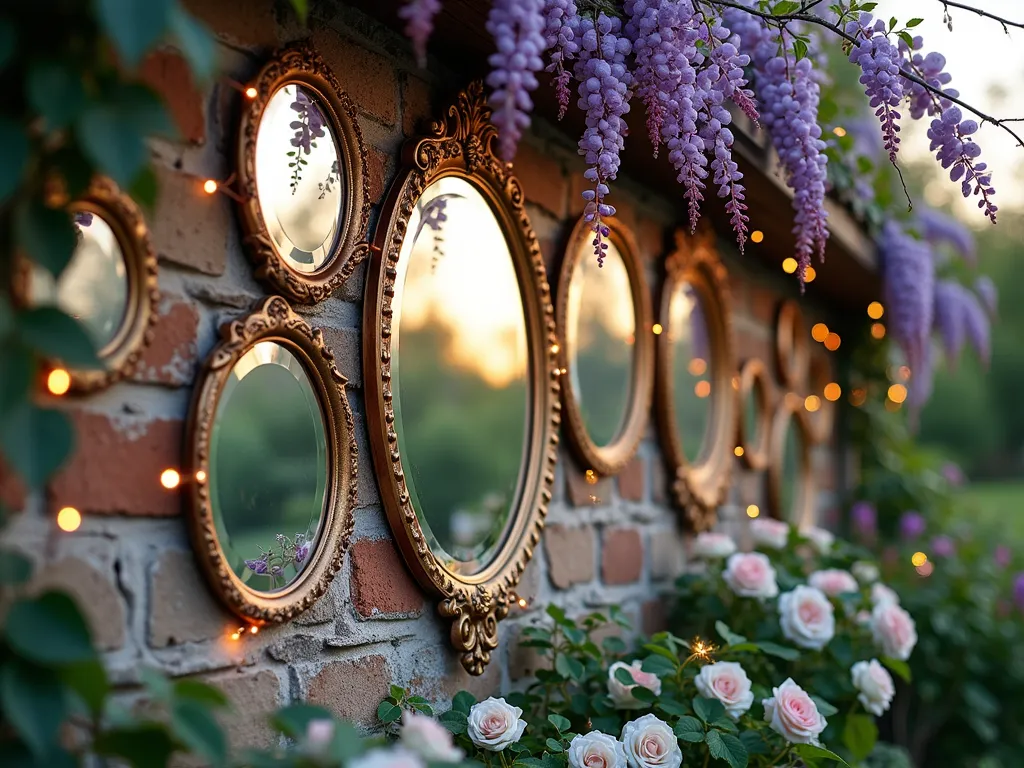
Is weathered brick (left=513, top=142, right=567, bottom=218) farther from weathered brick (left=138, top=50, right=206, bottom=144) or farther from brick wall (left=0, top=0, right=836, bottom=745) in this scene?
weathered brick (left=138, top=50, right=206, bottom=144)

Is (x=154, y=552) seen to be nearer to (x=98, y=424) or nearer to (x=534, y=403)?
(x=98, y=424)

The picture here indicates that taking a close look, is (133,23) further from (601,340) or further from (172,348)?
(601,340)

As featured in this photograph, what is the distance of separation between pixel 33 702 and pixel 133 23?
0.55 metres

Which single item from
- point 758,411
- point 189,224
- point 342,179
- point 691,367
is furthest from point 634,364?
point 189,224

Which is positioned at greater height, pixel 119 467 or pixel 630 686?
pixel 119 467

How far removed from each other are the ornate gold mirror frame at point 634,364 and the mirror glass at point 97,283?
85 cm

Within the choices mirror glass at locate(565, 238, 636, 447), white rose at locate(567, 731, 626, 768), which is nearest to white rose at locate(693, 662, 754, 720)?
white rose at locate(567, 731, 626, 768)

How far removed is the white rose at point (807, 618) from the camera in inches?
79.0

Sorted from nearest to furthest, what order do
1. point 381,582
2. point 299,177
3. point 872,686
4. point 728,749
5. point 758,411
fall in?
point 299,177, point 381,582, point 728,749, point 872,686, point 758,411

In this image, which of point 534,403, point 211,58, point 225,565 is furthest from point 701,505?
point 211,58

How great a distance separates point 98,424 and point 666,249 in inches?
62.4

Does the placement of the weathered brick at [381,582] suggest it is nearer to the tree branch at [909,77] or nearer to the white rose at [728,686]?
the white rose at [728,686]

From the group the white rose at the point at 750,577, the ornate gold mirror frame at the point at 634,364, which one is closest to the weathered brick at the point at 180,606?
the ornate gold mirror frame at the point at 634,364

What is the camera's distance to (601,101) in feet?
4.38
